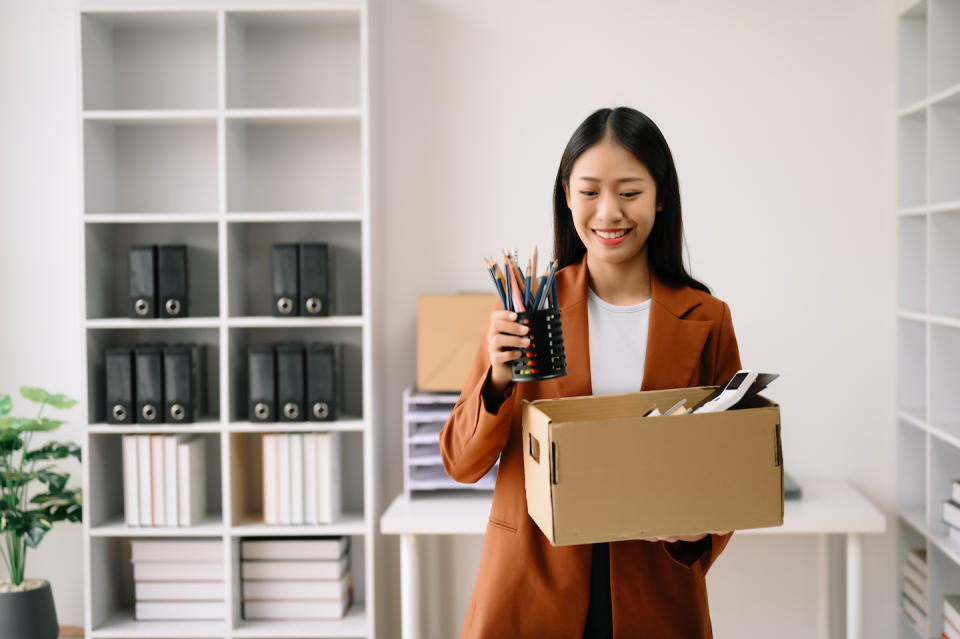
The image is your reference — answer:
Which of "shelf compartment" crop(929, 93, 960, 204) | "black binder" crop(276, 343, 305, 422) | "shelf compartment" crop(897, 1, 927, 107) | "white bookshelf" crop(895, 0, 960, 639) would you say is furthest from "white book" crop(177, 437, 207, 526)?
"shelf compartment" crop(897, 1, 927, 107)

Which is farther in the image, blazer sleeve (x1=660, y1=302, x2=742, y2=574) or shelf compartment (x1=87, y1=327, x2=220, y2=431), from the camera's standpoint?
shelf compartment (x1=87, y1=327, x2=220, y2=431)

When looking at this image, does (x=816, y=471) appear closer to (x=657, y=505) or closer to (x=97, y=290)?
(x=657, y=505)

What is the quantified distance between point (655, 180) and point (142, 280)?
1793 millimetres

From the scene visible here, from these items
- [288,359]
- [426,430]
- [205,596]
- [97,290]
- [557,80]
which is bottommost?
[205,596]

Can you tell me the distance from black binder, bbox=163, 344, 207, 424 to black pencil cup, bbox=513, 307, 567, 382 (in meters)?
1.66

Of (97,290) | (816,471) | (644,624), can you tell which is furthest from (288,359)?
(816,471)

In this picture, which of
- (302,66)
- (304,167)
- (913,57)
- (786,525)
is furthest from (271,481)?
(913,57)

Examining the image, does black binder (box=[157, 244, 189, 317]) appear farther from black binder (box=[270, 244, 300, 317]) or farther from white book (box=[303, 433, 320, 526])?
white book (box=[303, 433, 320, 526])

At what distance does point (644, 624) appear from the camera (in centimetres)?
122

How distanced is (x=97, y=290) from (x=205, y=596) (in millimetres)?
1012

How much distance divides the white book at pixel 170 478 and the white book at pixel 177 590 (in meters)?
0.22

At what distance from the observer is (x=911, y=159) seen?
103 inches

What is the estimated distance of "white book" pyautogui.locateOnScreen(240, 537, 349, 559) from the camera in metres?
2.59

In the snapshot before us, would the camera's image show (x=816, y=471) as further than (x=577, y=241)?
Yes
